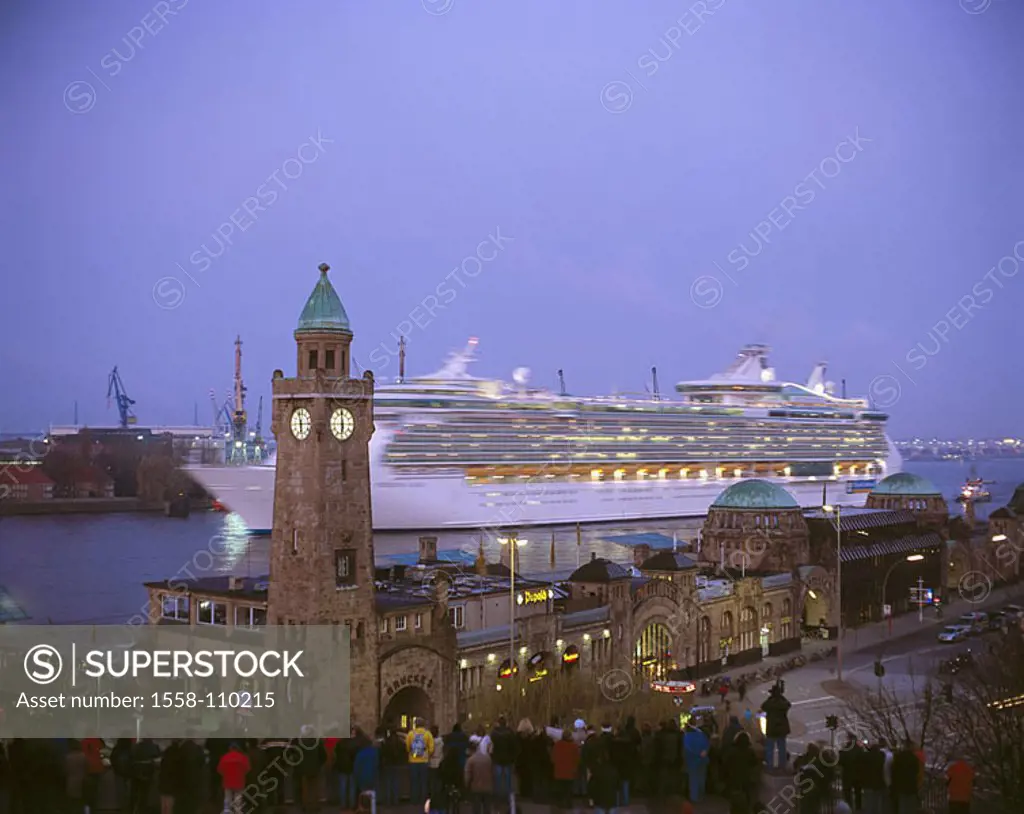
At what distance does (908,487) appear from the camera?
57156mm

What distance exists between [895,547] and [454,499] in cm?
3204

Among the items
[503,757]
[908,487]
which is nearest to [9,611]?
A: [503,757]

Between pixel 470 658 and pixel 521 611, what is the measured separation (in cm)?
472

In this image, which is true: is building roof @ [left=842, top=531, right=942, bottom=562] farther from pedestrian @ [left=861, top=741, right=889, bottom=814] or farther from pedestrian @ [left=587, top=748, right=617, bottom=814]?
pedestrian @ [left=587, top=748, right=617, bottom=814]

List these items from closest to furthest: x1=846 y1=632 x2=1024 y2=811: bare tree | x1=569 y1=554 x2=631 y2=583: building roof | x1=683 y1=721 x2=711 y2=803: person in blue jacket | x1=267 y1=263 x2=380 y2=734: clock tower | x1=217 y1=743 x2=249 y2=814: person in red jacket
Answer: x1=217 y1=743 x2=249 y2=814: person in red jacket < x1=683 y1=721 x2=711 y2=803: person in blue jacket < x1=846 y1=632 x2=1024 y2=811: bare tree < x1=267 y1=263 x2=380 y2=734: clock tower < x1=569 y1=554 x2=631 y2=583: building roof

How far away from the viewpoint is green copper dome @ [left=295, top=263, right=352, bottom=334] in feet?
77.5

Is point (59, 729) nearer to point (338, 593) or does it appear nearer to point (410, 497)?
point (338, 593)

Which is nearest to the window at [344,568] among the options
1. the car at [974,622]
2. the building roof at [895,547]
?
the car at [974,622]

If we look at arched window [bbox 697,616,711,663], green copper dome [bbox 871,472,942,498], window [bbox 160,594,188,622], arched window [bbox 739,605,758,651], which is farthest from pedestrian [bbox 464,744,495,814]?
green copper dome [bbox 871,472,942,498]

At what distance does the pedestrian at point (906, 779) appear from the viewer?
40.4 feet

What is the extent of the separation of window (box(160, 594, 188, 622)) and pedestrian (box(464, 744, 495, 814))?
58.8ft

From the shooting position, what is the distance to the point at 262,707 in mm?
20969

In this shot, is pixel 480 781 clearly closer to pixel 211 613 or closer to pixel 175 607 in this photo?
pixel 211 613

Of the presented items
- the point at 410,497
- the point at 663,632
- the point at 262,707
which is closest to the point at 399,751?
the point at 262,707
